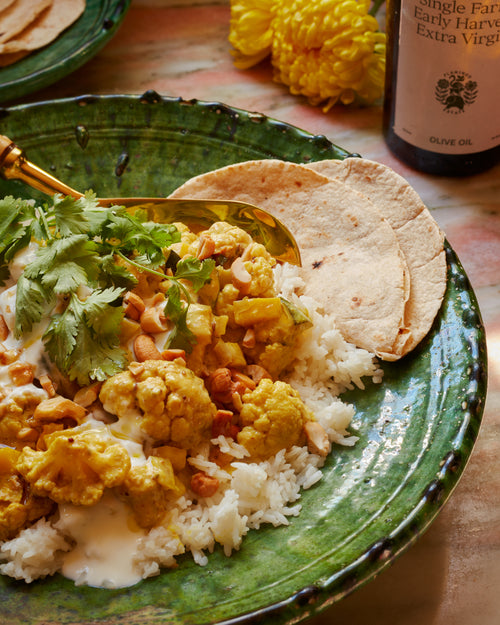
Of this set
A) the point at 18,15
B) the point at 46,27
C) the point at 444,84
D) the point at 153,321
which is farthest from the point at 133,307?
the point at 18,15

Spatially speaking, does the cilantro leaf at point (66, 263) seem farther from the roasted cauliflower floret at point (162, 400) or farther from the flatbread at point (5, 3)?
the flatbread at point (5, 3)

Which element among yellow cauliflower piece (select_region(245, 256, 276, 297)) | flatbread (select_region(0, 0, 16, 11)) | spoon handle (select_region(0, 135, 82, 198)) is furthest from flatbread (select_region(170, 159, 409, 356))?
flatbread (select_region(0, 0, 16, 11))

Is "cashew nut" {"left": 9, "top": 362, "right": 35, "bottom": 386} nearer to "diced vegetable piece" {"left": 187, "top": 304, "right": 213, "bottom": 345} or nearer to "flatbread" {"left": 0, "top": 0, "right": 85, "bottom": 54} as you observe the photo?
"diced vegetable piece" {"left": 187, "top": 304, "right": 213, "bottom": 345}

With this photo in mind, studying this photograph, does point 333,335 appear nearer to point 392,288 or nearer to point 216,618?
point 392,288

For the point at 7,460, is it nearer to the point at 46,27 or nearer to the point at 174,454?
the point at 174,454

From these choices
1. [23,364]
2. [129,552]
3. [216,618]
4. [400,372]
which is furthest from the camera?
[400,372]

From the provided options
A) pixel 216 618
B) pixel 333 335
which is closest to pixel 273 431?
pixel 333 335
